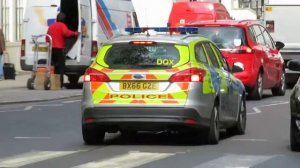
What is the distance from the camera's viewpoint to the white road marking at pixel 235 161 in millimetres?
11039

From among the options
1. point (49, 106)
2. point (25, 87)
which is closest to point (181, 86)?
point (49, 106)

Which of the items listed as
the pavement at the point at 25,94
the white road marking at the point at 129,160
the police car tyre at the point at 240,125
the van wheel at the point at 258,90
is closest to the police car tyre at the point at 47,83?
the pavement at the point at 25,94

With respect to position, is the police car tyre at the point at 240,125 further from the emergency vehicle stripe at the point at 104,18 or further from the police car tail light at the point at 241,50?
the emergency vehicle stripe at the point at 104,18

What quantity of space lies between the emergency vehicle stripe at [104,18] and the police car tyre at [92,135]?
1176 centimetres

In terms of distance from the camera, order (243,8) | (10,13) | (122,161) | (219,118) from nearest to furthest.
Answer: (122,161) < (219,118) < (10,13) < (243,8)

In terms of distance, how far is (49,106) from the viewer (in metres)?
20.1

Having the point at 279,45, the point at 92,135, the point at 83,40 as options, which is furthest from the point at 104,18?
the point at 92,135

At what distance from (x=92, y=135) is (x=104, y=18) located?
40.8 feet

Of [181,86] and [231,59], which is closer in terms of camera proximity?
[181,86]

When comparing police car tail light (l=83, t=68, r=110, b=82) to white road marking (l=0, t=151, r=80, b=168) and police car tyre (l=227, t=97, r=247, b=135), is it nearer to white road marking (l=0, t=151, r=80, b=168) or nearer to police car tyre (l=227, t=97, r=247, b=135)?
white road marking (l=0, t=151, r=80, b=168)

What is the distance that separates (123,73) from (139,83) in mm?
260

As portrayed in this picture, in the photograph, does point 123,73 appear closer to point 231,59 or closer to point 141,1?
point 231,59

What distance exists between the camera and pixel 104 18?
2542cm

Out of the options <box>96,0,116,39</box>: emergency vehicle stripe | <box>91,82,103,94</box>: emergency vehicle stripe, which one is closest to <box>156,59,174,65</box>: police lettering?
<box>91,82,103,94</box>: emergency vehicle stripe
